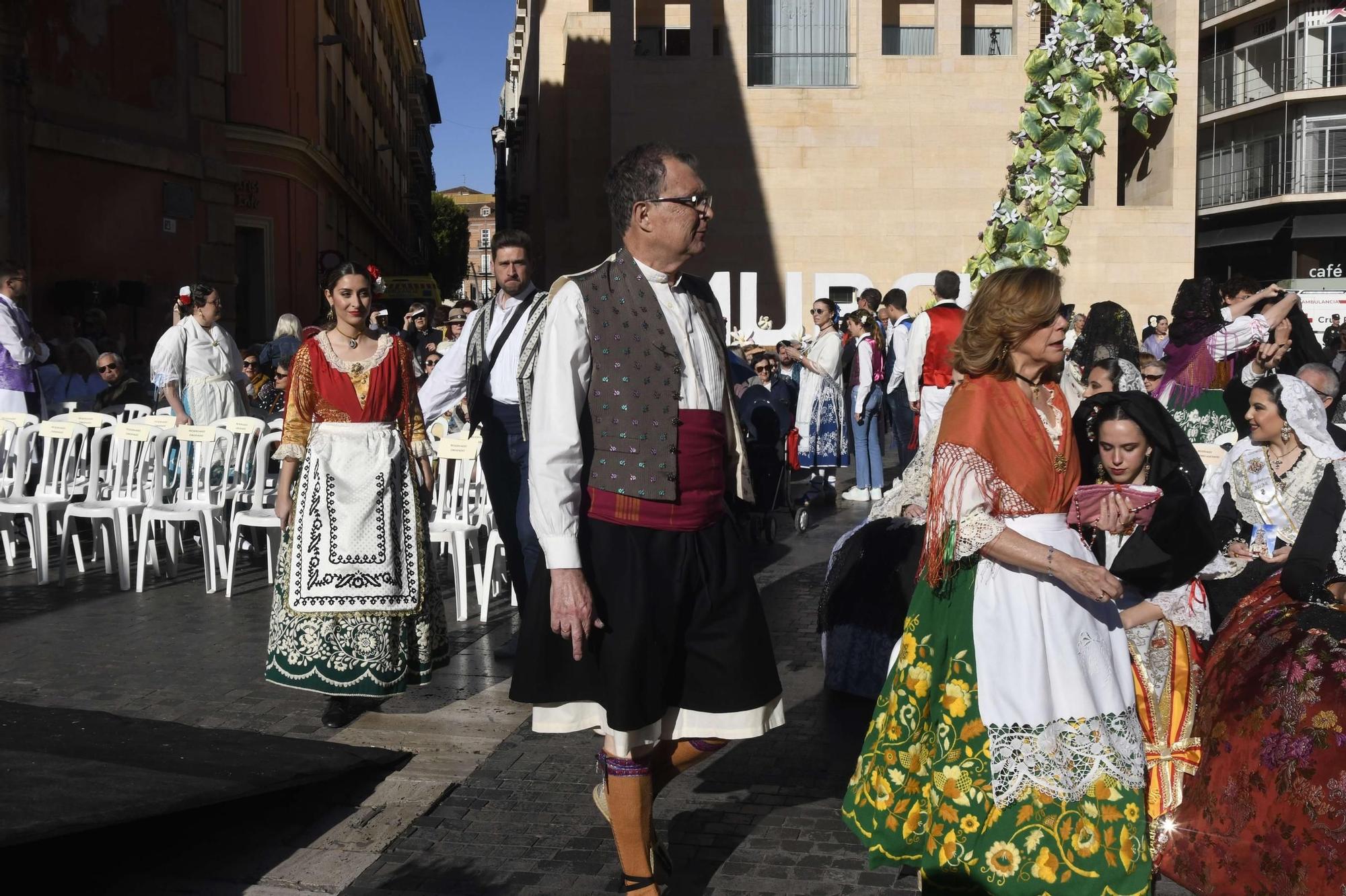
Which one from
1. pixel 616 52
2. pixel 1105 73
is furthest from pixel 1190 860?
pixel 616 52

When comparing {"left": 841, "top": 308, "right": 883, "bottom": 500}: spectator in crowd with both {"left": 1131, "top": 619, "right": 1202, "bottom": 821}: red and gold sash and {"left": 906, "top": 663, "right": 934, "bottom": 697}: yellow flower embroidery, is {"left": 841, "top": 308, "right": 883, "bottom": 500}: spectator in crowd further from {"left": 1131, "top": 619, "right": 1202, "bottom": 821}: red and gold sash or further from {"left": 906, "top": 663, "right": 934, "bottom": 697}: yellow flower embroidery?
{"left": 906, "top": 663, "right": 934, "bottom": 697}: yellow flower embroidery

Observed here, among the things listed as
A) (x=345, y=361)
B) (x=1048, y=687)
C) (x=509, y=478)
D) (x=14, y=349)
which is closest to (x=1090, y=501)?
(x=1048, y=687)

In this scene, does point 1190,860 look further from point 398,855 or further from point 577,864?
point 398,855

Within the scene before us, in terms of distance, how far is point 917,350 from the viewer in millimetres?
11719

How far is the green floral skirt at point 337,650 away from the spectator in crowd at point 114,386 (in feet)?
23.1

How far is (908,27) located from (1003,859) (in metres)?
29.5

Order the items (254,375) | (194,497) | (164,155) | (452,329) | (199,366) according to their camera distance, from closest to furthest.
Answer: (194,497), (199,366), (452,329), (254,375), (164,155)

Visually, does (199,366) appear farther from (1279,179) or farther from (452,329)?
(1279,179)

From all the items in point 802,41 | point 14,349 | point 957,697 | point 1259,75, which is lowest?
point 957,697

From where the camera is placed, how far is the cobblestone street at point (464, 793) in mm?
4328

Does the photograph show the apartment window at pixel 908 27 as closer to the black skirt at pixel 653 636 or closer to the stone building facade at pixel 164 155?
the stone building facade at pixel 164 155

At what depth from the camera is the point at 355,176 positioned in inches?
1572

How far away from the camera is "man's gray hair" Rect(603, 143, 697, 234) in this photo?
3885 millimetres

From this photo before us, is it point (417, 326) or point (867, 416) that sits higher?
point (417, 326)
